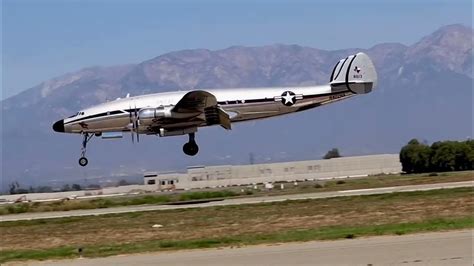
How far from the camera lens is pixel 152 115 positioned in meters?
48.0

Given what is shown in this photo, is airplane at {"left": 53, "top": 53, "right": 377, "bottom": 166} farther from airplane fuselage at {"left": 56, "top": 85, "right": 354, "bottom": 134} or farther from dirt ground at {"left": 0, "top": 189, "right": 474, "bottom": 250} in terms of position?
dirt ground at {"left": 0, "top": 189, "right": 474, "bottom": 250}

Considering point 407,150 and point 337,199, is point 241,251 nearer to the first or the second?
point 337,199

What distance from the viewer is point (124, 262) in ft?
69.5

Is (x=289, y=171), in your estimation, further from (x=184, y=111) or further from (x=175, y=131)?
(x=184, y=111)

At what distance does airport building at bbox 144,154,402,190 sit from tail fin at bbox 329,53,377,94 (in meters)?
Answer: 75.5

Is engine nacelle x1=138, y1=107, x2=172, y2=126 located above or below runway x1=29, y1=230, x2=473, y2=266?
above

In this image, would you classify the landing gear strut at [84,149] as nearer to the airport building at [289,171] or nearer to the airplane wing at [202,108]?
the airplane wing at [202,108]

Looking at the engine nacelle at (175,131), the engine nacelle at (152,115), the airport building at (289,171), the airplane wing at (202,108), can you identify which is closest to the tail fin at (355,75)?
the airplane wing at (202,108)

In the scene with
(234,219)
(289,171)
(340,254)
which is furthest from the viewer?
(289,171)

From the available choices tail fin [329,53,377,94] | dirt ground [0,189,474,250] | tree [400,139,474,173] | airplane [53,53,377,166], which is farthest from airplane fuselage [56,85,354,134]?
tree [400,139,474,173]

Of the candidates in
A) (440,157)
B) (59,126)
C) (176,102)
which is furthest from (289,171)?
(176,102)

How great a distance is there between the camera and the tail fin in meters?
54.2

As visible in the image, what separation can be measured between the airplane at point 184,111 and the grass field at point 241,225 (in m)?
10.6

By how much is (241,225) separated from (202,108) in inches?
742
